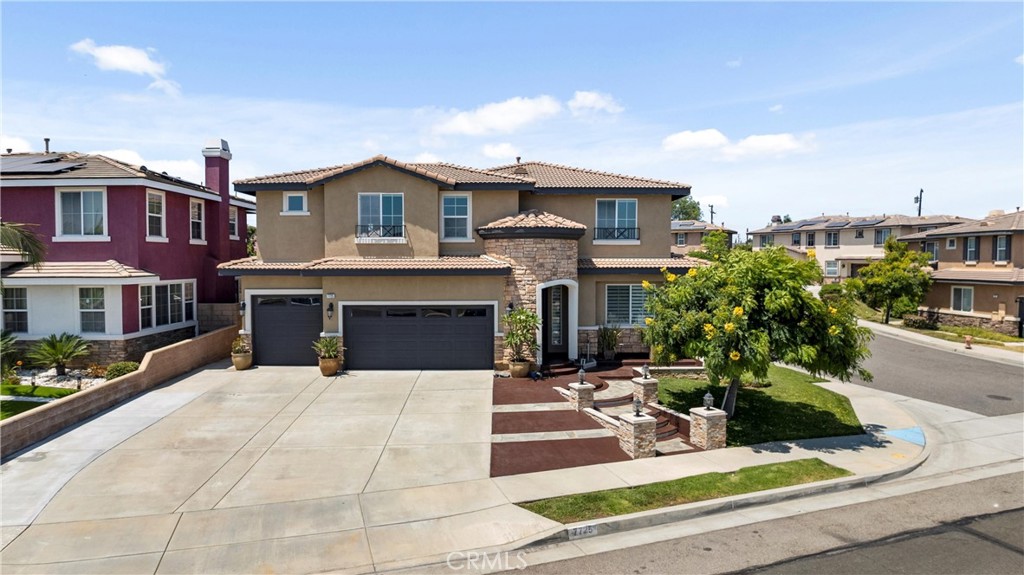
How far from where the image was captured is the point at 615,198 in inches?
864

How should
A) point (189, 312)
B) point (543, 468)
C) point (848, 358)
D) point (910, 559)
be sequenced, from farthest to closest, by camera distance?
point (189, 312)
point (848, 358)
point (543, 468)
point (910, 559)

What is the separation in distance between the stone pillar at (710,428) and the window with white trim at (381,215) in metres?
12.2

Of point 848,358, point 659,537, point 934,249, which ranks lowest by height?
point 659,537

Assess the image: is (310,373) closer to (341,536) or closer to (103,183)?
(103,183)

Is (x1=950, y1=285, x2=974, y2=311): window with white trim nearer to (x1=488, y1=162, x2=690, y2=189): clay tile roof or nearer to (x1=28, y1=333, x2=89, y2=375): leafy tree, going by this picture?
(x1=488, y1=162, x2=690, y2=189): clay tile roof

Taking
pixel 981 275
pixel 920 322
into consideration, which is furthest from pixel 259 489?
pixel 981 275

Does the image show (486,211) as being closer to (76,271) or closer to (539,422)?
(539,422)

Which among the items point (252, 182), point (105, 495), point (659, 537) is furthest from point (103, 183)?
point (659, 537)

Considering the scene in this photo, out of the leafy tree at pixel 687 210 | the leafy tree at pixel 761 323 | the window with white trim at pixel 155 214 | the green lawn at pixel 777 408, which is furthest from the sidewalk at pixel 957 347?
the leafy tree at pixel 687 210

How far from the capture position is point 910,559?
8242 millimetres

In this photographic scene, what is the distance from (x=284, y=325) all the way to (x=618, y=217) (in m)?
13.1

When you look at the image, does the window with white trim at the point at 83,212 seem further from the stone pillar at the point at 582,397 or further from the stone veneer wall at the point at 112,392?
the stone pillar at the point at 582,397

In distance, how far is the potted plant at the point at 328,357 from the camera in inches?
724

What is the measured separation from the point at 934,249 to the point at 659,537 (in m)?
40.1
